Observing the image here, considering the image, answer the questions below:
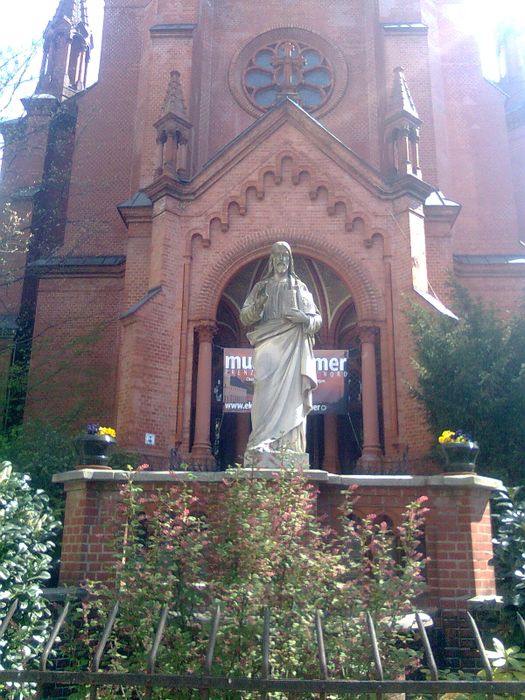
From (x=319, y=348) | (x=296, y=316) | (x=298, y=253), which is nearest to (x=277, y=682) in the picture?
(x=296, y=316)

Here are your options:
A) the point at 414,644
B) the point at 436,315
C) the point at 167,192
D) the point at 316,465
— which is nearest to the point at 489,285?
the point at 436,315

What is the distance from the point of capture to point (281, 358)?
744 cm

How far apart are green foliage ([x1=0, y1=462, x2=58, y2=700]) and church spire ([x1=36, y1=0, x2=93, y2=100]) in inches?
924

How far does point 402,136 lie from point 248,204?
411 cm

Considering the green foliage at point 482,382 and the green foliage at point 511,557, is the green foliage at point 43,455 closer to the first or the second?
the green foliage at point 482,382

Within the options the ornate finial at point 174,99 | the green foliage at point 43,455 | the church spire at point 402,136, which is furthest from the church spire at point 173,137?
the green foliage at point 43,455

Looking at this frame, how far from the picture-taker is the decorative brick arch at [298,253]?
50.6 ft

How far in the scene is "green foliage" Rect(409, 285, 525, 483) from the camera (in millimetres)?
11695

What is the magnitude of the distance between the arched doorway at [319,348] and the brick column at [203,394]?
2.01 metres

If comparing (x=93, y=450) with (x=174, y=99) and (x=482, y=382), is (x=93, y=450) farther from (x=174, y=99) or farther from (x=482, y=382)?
(x=174, y=99)

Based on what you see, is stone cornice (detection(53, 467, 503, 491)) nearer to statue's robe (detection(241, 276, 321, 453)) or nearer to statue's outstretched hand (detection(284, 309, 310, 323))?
statue's robe (detection(241, 276, 321, 453))

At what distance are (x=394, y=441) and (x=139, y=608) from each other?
432 inches

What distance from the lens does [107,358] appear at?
716 inches

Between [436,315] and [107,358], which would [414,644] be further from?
[107,358]
